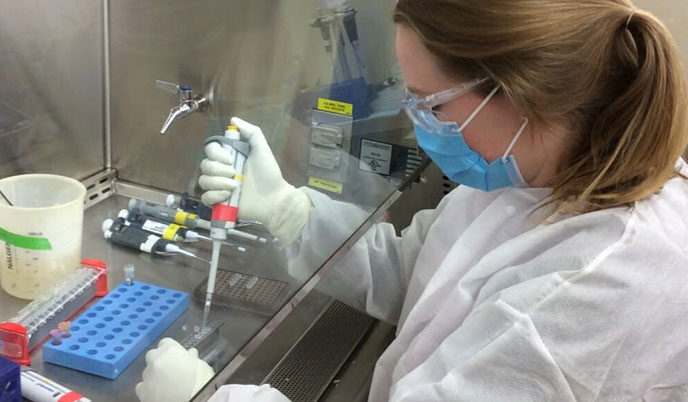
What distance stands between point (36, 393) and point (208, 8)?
851 millimetres

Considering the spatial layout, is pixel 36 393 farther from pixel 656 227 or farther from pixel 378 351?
pixel 656 227

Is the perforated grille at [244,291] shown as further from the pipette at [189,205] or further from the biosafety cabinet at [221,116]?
the pipette at [189,205]

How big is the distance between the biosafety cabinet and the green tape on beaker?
0.10 metres

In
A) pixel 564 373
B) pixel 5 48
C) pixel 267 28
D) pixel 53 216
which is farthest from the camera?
pixel 267 28

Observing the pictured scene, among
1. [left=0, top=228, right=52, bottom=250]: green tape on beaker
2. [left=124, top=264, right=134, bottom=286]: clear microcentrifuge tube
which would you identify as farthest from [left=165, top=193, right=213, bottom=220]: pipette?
[left=0, top=228, right=52, bottom=250]: green tape on beaker

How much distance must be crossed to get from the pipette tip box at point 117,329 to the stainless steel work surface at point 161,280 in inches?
0.5

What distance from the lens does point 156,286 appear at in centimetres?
112

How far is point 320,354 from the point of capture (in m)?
1.19

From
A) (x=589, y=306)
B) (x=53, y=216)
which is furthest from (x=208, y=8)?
(x=589, y=306)

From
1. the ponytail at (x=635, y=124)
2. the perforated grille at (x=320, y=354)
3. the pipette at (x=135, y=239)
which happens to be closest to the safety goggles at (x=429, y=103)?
the ponytail at (x=635, y=124)

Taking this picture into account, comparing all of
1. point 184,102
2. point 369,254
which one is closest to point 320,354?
point 369,254

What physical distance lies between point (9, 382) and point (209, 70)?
82cm

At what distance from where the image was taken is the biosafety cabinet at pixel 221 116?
1153 millimetres

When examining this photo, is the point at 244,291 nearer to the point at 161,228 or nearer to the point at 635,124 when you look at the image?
the point at 161,228
